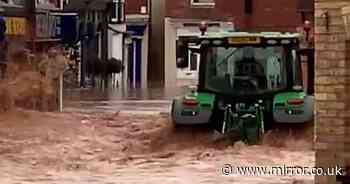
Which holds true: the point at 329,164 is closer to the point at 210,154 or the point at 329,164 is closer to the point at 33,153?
the point at 210,154

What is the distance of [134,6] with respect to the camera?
58938 mm

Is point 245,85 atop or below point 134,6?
below

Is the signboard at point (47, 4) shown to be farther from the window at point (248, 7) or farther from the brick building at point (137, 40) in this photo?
the brick building at point (137, 40)

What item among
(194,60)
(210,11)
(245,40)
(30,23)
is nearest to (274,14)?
(210,11)

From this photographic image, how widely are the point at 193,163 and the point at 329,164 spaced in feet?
16.7

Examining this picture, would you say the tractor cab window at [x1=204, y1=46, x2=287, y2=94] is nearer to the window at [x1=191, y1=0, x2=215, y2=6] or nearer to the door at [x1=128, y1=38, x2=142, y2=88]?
the window at [x1=191, y1=0, x2=215, y2=6]

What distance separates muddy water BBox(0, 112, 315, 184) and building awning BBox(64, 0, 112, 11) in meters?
22.8

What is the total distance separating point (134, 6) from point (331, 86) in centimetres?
4769

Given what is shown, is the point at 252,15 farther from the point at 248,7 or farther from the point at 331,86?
the point at 331,86

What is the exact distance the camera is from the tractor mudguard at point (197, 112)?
742 inches

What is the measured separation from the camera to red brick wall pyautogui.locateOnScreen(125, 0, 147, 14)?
192 feet

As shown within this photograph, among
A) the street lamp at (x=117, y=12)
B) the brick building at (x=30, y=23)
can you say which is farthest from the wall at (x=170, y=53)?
the brick building at (x=30, y=23)

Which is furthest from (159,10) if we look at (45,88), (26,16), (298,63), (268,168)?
(268,168)

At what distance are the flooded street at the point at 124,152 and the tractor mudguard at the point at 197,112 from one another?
0.45 m
